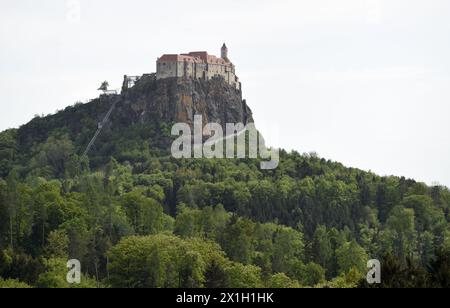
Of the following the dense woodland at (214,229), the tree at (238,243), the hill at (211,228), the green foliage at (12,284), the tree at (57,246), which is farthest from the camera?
the tree at (238,243)

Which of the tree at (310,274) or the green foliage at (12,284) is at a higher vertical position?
the tree at (310,274)

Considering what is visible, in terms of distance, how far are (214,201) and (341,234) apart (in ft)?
99.5

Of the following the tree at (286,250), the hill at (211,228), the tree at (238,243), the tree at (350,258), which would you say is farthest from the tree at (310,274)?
the tree at (238,243)

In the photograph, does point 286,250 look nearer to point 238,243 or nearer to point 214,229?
point 214,229

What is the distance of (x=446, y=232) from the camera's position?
177625mm

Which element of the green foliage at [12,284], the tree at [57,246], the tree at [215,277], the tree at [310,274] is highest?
the tree at [57,246]

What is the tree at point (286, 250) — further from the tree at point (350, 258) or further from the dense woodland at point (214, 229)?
the tree at point (350, 258)

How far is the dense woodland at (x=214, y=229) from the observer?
358 feet

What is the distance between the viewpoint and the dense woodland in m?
109

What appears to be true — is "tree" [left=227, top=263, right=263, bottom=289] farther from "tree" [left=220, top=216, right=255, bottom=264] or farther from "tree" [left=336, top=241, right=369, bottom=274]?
"tree" [left=336, top=241, right=369, bottom=274]

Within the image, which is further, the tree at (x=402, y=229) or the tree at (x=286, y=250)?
the tree at (x=402, y=229)

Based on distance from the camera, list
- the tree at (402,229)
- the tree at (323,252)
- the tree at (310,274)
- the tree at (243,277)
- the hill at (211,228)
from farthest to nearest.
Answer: the tree at (402,229), the tree at (323,252), the tree at (310,274), the tree at (243,277), the hill at (211,228)

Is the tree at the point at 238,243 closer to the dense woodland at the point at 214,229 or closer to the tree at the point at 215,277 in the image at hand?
the dense woodland at the point at 214,229
